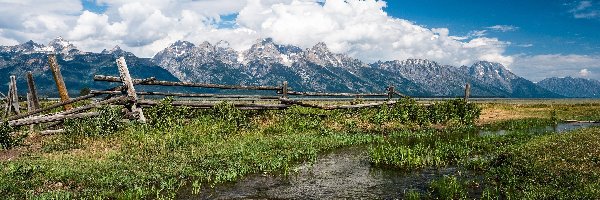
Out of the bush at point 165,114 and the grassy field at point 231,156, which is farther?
the bush at point 165,114

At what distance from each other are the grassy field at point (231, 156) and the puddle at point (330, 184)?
54 centimetres

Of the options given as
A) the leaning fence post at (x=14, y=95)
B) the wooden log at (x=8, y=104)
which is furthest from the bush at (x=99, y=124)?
the wooden log at (x=8, y=104)

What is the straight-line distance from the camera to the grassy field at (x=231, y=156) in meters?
9.16

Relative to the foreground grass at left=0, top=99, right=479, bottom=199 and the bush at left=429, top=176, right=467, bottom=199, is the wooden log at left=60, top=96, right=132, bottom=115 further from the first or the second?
the bush at left=429, top=176, right=467, bottom=199

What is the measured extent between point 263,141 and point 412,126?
11.3 meters

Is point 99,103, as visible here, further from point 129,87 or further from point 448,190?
point 448,190

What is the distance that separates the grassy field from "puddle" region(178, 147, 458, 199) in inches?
21.1

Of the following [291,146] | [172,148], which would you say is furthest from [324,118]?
[172,148]

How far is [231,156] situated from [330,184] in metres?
3.96

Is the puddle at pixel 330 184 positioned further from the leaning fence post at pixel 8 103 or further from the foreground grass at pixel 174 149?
the leaning fence post at pixel 8 103

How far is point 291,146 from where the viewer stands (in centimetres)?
1498

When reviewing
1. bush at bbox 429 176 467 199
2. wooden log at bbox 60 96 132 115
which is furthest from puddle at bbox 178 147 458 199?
wooden log at bbox 60 96 132 115

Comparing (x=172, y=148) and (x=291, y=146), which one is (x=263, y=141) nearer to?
(x=291, y=146)

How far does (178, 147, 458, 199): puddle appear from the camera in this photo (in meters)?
9.08
